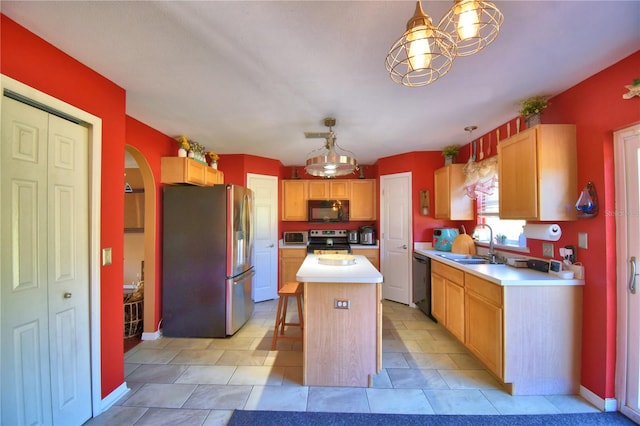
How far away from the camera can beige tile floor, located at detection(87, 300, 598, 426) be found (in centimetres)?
180

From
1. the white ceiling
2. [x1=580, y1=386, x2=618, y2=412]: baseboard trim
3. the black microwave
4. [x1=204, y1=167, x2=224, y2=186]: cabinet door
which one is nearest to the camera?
the white ceiling

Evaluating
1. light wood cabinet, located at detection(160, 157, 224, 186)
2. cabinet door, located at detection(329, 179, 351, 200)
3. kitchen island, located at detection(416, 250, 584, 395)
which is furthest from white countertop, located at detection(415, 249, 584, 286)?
light wood cabinet, located at detection(160, 157, 224, 186)

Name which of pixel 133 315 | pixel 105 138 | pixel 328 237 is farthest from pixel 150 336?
pixel 328 237

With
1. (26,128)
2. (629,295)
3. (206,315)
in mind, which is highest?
(26,128)

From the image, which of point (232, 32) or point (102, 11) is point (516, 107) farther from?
point (102, 11)

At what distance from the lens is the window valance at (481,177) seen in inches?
114

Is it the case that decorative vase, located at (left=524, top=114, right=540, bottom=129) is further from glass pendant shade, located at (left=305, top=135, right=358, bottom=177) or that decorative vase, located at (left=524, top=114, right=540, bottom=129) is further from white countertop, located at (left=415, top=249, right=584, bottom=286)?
glass pendant shade, located at (left=305, top=135, right=358, bottom=177)

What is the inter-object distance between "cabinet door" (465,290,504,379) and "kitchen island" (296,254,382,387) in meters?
0.91

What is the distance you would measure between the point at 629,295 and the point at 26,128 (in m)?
3.75

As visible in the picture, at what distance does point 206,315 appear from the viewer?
2.90 m

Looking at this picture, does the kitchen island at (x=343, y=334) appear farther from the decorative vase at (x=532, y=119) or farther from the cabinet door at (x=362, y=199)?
the cabinet door at (x=362, y=199)

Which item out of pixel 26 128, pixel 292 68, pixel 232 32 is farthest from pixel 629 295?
pixel 26 128

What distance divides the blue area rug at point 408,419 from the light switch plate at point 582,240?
113 centimetres

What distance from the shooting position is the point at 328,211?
15.4ft
